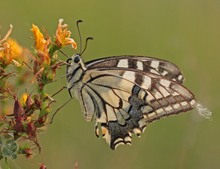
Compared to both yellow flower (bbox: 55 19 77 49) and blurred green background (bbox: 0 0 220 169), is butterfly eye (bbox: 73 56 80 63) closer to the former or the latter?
yellow flower (bbox: 55 19 77 49)

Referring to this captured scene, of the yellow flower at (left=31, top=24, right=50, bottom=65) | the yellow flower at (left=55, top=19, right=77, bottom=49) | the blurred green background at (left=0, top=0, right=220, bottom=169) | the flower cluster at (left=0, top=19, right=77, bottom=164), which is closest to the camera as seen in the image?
the flower cluster at (left=0, top=19, right=77, bottom=164)

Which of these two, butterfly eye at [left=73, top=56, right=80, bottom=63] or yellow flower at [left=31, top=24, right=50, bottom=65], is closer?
yellow flower at [left=31, top=24, right=50, bottom=65]

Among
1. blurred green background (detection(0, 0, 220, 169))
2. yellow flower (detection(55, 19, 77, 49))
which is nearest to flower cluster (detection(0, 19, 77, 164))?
yellow flower (detection(55, 19, 77, 49))

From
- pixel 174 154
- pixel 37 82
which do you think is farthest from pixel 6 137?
pixel 174 154

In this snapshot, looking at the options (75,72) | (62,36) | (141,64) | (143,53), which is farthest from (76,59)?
(143,53)

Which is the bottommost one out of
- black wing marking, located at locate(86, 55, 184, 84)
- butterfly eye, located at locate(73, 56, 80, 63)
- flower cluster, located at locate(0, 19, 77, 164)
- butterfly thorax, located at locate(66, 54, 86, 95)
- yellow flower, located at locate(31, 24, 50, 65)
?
flower cluster, located at locate(0, 19, 77, 164)

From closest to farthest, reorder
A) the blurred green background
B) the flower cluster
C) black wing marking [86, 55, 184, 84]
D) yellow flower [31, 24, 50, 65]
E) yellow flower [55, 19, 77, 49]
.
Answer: the flower cluster < yellow flower [31, 24, 50, 65] < yellow flower [55, 19, 77, 49] < black wing marking [86, 55, 184, 84] < the blurred green background
